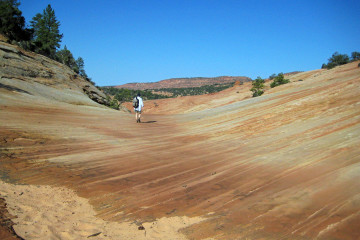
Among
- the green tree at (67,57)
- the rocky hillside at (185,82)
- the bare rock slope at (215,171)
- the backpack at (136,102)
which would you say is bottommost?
the bare rock slope at (215,171)

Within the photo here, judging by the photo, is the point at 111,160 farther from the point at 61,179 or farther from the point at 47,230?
the point at 47,230

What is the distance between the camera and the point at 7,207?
373cm

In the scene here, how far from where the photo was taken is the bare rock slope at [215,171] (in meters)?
3.65

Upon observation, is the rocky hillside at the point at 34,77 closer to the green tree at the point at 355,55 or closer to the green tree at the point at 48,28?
the green tree at the point at 48,28

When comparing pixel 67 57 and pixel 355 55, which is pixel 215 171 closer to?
pixel 67 57

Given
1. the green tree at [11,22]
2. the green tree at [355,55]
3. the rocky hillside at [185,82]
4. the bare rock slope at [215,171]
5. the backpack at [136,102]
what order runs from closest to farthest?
the bare rock slope at [215,171] < the backpack at [136,102] < the green tree at [11,22] < the green tree at [355,55] < the rocky hillside at [185,82]

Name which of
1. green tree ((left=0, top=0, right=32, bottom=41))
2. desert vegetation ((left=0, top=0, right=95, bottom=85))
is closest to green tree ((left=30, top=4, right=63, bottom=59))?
desert vegetation ((left=0, top=0, right=95, bottom=85))

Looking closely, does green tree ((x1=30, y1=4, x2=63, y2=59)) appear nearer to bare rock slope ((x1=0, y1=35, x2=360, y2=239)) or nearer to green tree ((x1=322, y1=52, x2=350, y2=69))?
bare rock slope ((x1=0, y1=35, x2=360, y2=239))

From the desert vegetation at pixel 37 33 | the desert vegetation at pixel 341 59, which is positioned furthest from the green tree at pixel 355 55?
the desert vegetation at pixel 37 33

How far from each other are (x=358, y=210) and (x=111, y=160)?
202 inches

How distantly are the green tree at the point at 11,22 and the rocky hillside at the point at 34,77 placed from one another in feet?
28.5

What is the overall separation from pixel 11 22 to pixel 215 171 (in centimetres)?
3317

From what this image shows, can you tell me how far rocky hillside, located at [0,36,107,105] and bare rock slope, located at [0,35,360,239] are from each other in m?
7.17

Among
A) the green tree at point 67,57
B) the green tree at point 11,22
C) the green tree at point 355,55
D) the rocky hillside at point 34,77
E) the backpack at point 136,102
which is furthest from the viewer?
the green tree at point 355,55
